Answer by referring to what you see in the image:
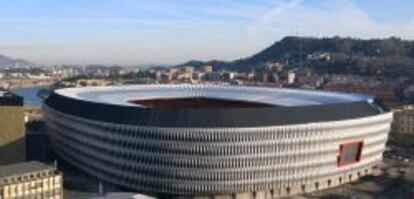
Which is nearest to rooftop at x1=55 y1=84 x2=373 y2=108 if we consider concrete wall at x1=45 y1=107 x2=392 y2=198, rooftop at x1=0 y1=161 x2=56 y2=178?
concrete wall at x1=45 y1=107 x2=392 y2=198

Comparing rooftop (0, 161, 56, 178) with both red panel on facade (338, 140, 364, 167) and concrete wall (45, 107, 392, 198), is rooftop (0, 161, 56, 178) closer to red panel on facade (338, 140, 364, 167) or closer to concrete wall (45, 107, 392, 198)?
concrete wall (45, 107, 392, 198)

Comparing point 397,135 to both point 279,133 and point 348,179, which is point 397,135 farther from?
point 279,133

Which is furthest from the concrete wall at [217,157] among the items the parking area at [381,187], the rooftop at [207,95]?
the rooftop at [207,95]

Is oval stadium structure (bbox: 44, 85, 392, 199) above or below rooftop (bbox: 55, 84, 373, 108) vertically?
below

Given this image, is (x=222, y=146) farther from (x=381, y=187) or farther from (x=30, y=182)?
(x=381, y=187)

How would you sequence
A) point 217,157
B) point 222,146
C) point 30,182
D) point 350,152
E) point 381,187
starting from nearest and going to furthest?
point 30,182 < point 222,146 < point 217,157 < point 381,187 < point 350,152

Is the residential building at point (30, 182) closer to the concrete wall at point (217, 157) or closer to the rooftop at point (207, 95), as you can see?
the concrete wall at point (217, 157)

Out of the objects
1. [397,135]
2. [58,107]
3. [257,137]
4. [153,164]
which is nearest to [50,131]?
[58,107]

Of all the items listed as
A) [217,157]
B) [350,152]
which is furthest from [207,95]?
A: [217,157]

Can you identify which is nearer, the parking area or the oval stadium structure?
the oval stadium structure
